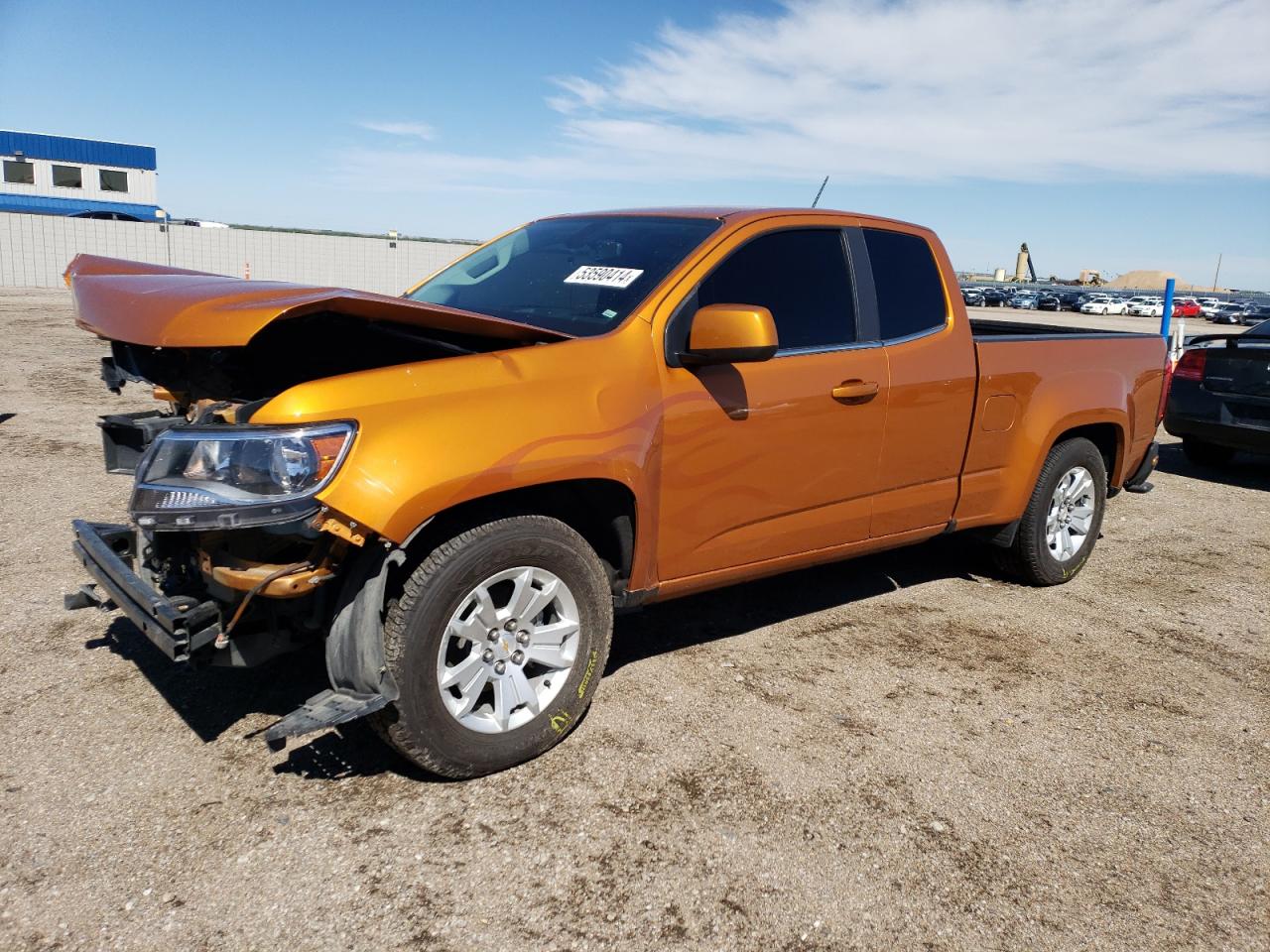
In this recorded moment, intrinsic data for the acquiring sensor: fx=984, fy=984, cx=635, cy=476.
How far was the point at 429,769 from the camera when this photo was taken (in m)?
3.10

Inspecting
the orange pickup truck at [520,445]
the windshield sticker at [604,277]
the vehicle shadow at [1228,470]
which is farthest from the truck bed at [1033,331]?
the vehicle shadow at [1228,470]

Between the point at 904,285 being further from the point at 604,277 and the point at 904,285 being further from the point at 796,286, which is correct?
the point at 604,277

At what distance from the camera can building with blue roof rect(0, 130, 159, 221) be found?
167ft

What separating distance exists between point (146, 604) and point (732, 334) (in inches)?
79.7

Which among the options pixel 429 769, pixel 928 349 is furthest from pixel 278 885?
pixel 928 349

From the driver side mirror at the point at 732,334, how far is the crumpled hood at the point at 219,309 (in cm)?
47

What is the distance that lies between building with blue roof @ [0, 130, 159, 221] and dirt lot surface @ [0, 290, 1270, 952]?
5385cm

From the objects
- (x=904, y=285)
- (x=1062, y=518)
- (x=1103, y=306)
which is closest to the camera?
(x=904, y=285)

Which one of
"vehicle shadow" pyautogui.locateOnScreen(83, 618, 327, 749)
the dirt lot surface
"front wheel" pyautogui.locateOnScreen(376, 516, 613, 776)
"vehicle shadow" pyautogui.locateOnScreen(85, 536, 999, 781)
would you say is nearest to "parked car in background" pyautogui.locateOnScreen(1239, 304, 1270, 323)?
"vehicle shadow" pyautogui.locateOnScreen(85, 536, 999, 781)

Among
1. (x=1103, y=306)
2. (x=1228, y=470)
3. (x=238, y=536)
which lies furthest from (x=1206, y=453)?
(x=1103, y=306)

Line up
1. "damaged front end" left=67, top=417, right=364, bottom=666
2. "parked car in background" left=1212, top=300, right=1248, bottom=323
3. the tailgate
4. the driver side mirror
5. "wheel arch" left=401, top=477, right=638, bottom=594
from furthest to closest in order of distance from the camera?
"parked car in background" left=1212, top=300, right=1248, bottom=323, the tailgate, the driver side mirror, "wheel arch" left=401, top=477, right=638, bottom=594, "damaged front end" left=67, top=417, right=364, bottom=666

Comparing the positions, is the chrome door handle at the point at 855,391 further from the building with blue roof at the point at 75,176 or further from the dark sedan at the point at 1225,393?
the building with blue roof at the point at 75,176

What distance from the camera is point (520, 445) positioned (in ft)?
10.1

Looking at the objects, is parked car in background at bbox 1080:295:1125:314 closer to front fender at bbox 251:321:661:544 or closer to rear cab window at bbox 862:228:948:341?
rear cab window at bbox 862:228:948:341
